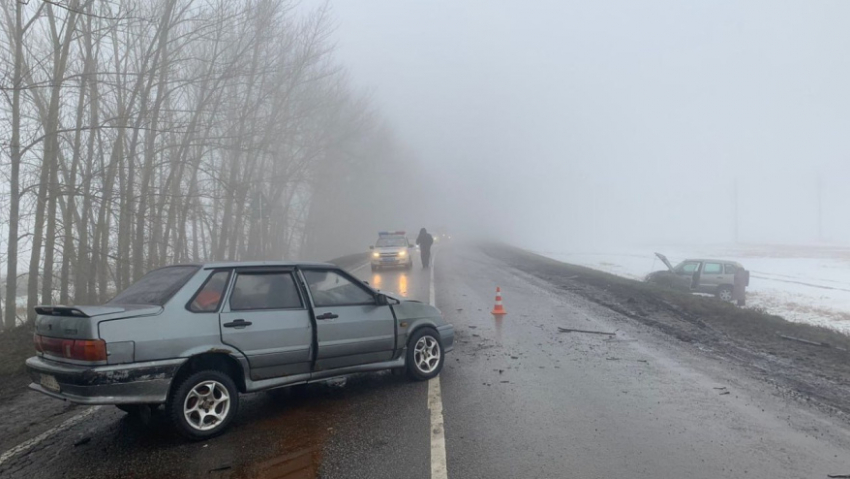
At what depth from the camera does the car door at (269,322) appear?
524 cm

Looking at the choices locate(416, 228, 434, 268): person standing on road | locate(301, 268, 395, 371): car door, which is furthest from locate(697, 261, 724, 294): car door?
locate(301, 268, 395, 371): car door

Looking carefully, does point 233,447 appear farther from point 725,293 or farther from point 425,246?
point 425,246

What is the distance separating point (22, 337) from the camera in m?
9.30

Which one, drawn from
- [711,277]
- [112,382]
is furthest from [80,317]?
[711,277]

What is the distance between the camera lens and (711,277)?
806 inches

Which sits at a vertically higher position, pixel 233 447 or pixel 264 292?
pixel 264 292

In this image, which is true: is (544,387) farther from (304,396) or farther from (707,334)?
(707,334)

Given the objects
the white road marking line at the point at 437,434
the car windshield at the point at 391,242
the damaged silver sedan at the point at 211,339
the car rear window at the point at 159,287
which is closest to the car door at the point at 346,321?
the damaged silver sedan at the point at 211,339

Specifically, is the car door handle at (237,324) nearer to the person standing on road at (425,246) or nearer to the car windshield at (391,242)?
the car windshield at (391,242)

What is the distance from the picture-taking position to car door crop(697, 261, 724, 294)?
66.5 ft

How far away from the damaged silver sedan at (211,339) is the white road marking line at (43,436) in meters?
0.46

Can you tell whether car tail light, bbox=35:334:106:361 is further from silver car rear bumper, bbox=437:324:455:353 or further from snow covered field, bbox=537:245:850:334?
snow covered field, bbox=537:245:850:334

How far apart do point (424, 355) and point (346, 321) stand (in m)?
1.28

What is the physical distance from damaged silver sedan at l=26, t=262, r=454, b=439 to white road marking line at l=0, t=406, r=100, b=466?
0.46 metres
